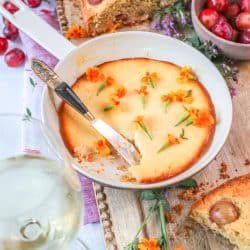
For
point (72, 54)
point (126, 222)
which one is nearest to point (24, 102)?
point (72, 54)

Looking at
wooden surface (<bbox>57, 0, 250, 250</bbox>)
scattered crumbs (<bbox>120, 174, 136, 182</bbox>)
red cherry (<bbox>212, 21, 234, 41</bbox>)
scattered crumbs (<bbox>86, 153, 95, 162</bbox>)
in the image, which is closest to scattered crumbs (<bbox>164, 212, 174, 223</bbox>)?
wooden surface (<bbox>57, 0, 250, 250</bbox>)

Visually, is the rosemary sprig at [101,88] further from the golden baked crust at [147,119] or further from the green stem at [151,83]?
the green stem at [151,83]

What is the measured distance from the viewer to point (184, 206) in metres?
1.55

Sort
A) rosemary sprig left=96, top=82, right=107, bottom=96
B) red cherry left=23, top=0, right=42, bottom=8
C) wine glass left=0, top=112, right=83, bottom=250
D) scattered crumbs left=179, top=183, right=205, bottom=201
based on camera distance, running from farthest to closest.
A: red cherry left=23, top=0, right=42, bottom=8
rosemary sprig left=96, top=82, right=107, bottom=96
scattered crumbs left=179, top=183, right=205, bottom=201
wine glass left=0, top=112, right=83, bottom=250

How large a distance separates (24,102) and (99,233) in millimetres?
457

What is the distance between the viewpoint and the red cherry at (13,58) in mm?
1925

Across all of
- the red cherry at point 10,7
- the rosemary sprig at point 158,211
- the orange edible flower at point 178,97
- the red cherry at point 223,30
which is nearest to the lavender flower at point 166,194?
the rosemary sprig at point 158,211

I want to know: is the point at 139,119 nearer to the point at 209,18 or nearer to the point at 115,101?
the point at 115,101

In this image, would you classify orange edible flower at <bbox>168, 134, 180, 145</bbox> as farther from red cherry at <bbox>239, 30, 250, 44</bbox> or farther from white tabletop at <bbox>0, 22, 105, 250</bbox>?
white tabletop at <bbox>0, 22, 105, 250</bbox>

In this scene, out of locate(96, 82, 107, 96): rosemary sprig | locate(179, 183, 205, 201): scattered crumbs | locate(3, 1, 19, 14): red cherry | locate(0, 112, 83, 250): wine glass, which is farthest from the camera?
locate(3, 1, 19, 14): red cherry

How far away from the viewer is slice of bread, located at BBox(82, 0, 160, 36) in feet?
6.06

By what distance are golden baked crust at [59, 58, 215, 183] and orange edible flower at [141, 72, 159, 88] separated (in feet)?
0.05

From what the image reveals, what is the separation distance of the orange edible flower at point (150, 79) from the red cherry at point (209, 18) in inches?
8.9

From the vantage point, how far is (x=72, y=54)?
1699mm
